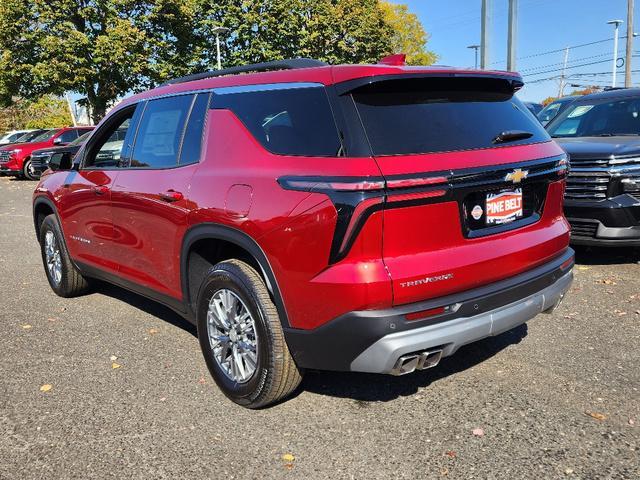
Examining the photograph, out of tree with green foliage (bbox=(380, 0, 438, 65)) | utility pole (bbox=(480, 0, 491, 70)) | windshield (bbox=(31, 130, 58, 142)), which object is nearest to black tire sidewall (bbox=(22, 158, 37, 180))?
windshield (bbox=(31, 130, 58, 142))

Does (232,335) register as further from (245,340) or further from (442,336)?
(442,336)

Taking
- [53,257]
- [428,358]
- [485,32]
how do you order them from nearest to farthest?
[428,358] → [53,257] → [485,32]

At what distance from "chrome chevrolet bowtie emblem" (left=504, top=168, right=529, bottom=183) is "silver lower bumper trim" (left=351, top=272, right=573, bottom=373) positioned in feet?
2.05

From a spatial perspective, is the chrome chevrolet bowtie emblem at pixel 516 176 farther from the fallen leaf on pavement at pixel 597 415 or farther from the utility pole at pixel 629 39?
the utility pole at pixel 629 39

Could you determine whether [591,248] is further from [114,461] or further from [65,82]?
[65,82]

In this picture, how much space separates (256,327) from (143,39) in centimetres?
2618

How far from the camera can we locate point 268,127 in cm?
313

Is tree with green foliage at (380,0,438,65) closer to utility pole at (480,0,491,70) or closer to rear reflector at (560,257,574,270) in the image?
utility pole at (480,0,491,70)

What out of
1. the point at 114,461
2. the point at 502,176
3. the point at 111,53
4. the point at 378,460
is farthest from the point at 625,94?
the point at 111,53

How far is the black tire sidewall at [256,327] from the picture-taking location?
120 inches

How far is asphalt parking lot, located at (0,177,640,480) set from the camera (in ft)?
9.11

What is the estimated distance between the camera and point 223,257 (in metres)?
3.59

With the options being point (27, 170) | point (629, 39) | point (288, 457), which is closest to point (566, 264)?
point (288, 457)

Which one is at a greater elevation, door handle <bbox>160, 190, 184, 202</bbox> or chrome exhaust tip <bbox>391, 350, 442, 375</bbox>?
door handle <bbox>160, 190, 184, 202</bbox>
